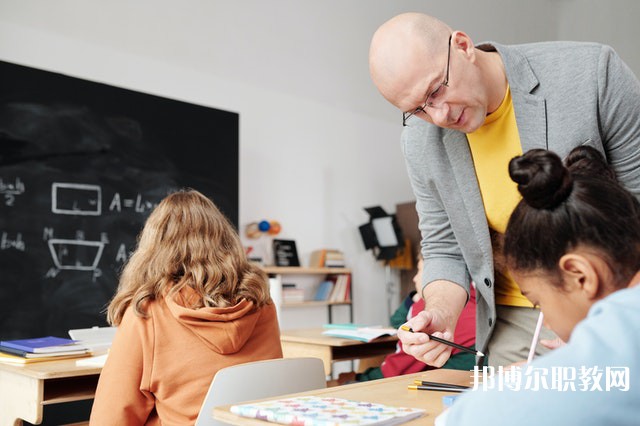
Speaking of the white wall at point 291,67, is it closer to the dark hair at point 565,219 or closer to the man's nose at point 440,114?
the man's nose at point 440,114

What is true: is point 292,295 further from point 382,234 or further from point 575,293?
point 575,293

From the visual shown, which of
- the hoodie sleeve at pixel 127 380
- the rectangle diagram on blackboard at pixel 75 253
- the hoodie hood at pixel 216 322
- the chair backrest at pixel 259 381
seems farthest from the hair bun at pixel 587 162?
the rectangle diagram on blackboard at pixel 75 253

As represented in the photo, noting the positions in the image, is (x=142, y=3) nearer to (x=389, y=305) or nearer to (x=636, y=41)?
(x=389, y=305)

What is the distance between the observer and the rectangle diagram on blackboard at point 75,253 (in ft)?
13.7

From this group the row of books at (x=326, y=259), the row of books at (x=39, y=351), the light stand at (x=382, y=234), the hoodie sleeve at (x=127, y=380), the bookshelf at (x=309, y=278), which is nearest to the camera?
the hoodie sleeve at (x=127, y=380)

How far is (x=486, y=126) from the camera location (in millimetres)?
1527

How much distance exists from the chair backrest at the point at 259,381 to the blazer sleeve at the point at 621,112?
3.19 feet

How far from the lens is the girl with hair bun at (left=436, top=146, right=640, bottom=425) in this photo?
2.10 ft

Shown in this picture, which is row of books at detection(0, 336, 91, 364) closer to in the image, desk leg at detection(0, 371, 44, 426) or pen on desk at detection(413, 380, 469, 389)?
desk leg at detection(0, 371, 44, 426)

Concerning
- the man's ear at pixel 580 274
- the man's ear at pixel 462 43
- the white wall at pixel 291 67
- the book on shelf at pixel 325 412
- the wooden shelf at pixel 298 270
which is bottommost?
the book on shelf at pixel 325 412

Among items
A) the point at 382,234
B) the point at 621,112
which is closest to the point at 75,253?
the point at 382,234

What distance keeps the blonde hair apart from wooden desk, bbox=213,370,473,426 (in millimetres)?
712

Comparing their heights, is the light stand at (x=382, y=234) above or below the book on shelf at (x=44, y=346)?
above

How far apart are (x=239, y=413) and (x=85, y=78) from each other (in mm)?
3960
